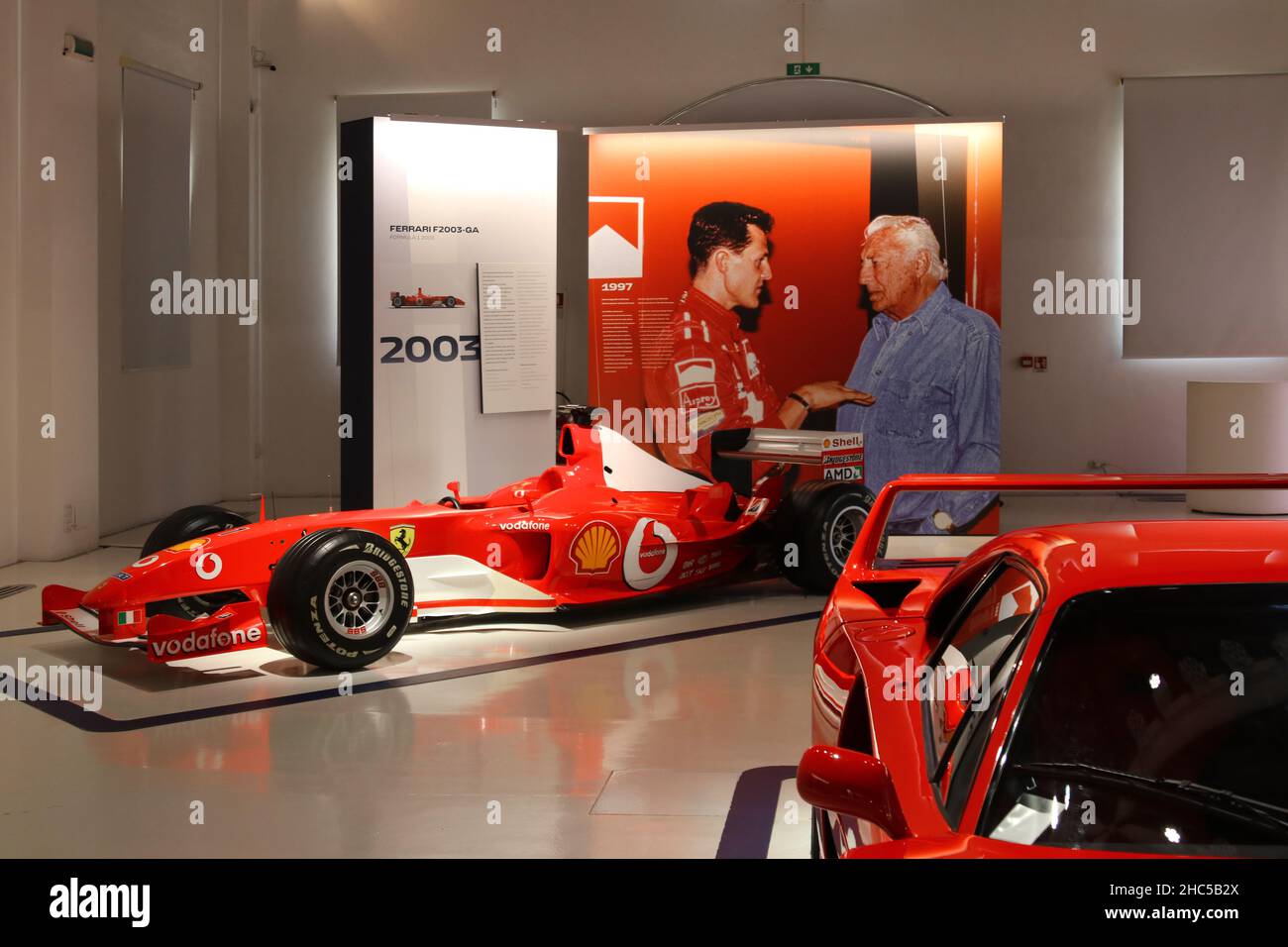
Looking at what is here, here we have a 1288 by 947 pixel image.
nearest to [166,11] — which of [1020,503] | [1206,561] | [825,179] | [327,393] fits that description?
[327,393]

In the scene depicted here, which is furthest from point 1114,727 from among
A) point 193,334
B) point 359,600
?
point 193,334

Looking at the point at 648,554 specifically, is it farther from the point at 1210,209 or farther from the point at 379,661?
the point at 1210,209

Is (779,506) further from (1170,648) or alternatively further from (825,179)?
(1170,648)

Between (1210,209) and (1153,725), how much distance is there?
36.0 feet

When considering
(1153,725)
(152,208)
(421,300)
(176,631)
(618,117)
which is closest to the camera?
(1153,725)

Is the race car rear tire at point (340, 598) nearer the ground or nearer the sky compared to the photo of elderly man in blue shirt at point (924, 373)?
nearer the ground

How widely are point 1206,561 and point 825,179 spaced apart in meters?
8.05

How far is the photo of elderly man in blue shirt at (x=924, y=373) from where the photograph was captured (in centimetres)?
958

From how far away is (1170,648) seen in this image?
77.5 inches

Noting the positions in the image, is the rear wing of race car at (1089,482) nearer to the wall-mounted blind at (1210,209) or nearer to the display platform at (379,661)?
the display platform at (379,661)

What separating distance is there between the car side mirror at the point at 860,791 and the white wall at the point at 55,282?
7951 mm

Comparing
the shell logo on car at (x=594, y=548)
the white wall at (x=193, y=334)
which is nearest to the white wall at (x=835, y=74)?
the white wall at (x=193, y=334)

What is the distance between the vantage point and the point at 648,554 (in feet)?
22.6

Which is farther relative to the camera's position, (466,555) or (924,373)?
(924,373)
